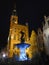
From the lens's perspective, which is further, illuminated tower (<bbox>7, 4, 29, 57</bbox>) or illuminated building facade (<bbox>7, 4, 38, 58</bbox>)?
illuminated tower (<bbox>7, 4, 29, 57</bbox>)

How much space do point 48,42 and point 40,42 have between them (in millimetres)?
5742

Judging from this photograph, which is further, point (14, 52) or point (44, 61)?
point (14, 52)

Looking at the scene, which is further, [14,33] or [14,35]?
[14,33]

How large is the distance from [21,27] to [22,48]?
29.1 m

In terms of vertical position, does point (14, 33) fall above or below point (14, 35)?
above

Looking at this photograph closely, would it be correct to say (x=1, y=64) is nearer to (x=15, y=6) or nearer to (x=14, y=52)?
(x=14, y=52)

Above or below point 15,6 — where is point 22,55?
below

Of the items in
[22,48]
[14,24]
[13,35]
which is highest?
[14,24]

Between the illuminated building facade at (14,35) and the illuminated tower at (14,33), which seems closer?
the illuminated building facade at (14,35)

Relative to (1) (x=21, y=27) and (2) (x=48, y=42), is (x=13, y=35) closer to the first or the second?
(1) (x=21, y=27)

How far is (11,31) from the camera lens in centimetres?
6519

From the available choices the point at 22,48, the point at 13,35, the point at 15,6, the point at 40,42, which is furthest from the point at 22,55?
the point at 15,6

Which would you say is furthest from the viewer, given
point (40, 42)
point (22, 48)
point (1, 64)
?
point (40, 42)

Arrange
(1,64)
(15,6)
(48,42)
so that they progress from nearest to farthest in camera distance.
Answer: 1. (1,64)
2. (48,42)
3. (15,6)
